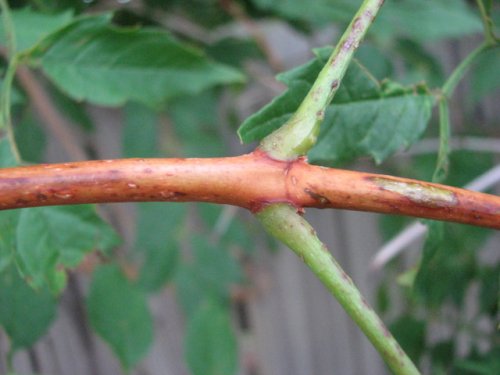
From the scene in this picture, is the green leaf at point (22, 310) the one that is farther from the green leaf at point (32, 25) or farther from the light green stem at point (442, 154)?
the light green stem at point (442, 154)

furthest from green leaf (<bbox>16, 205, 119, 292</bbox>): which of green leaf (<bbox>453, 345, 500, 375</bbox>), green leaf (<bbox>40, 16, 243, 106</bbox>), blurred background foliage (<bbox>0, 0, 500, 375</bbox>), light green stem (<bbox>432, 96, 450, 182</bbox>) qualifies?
green leaf (<bbox>453, 345, 500, 375</bbox>)

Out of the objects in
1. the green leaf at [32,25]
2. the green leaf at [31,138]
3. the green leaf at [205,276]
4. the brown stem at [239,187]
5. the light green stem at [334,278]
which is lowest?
the light green stem at [334,278]

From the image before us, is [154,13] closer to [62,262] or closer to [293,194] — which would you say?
[62,262]

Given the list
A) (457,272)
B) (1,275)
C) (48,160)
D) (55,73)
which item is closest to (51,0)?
(55,73)

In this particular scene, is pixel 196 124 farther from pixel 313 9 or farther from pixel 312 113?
pixel 312 113

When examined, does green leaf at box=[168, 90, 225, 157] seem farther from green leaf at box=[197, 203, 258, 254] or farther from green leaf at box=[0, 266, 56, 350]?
green leaf at box=[0, 266, 56, 350]

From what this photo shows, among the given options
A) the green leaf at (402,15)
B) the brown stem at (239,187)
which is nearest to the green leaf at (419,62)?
the green leaf at (402,15)

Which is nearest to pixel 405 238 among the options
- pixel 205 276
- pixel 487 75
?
pixel 205 276
